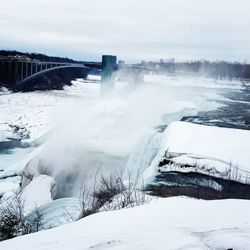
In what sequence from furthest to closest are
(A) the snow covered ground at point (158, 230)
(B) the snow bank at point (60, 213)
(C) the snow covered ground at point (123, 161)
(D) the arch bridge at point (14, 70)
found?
(D) the arch bridge at point (14, 70)
(B) the snow bank at point (60, 213)
(C) the snow covered ground at point (123, 161)
(A) the snow covered ground at point (158, 230)

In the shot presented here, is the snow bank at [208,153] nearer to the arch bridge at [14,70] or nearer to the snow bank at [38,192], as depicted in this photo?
the snow bank at [38,192]

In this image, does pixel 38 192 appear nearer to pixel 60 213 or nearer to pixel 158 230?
pixel 60 213

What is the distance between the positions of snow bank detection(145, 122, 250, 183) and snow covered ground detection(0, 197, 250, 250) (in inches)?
165

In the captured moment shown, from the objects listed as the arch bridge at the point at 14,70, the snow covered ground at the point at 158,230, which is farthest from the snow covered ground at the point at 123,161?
the arch bridge at the point at 14,70

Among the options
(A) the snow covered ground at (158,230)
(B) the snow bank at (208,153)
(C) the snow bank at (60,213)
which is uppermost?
(A) the snow covered ground at (158,230)

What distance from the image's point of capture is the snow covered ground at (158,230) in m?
3.56

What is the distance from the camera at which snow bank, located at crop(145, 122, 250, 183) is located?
9297mm

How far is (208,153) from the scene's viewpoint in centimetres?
1027

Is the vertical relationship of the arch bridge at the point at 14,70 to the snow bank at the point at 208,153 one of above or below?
above

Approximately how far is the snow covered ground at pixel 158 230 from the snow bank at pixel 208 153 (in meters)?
4.20

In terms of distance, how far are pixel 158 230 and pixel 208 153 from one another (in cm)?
662

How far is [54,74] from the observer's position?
200 ft

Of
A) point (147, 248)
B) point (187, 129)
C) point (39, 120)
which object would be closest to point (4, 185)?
point (187, 129)

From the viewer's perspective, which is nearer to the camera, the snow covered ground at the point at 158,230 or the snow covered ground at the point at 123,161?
the snow covered ground at the point at 158,230
